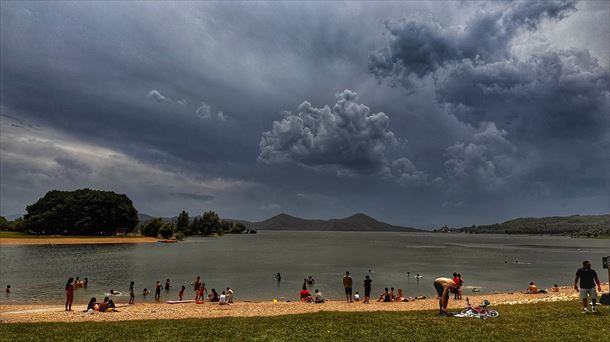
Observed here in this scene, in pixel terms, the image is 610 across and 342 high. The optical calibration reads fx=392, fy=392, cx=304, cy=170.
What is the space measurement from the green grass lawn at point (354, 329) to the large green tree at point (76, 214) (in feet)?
619

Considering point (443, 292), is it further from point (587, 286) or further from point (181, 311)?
point (181, 311)

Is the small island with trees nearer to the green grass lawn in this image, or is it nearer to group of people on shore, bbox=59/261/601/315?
group of people on shore, bbox=59/261/601/315

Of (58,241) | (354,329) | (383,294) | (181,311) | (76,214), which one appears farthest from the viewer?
(76,214)

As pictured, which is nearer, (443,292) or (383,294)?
(443,292)

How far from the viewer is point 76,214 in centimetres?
18500

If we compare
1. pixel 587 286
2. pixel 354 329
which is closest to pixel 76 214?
pixel 354 329

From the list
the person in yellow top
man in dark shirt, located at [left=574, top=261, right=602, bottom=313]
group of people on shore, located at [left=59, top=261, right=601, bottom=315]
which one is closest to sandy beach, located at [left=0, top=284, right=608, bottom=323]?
group of people on shore, located at [left=59, top=261, right=601, bottom=315]

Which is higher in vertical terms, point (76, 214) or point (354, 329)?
point (76, 214)

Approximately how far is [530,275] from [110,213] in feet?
593

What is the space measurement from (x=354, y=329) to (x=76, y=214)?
200302 mm

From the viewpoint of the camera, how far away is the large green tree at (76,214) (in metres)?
185

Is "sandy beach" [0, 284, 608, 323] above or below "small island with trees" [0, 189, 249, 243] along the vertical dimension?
below

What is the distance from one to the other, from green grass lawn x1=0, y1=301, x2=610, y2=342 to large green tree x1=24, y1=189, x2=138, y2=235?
188576 millimetres

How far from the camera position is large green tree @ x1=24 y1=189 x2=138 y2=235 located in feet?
607
